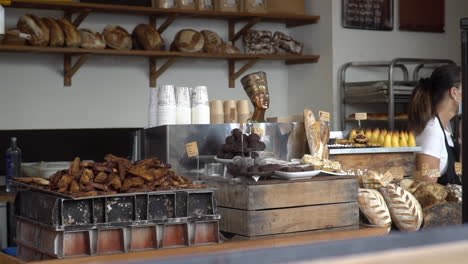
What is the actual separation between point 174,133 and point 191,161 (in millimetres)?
130

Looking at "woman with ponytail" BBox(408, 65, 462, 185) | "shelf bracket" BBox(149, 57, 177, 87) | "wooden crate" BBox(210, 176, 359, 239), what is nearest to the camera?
"wooden crate" BBox(210, 176, 359, 239)

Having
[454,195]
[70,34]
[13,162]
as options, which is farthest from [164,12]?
[454,195]

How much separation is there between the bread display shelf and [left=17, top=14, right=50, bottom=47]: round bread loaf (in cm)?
6

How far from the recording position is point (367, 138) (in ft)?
11.9

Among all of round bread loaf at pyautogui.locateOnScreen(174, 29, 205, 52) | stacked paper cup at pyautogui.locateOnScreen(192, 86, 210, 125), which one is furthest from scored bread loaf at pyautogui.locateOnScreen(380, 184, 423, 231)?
round bread loaf at pyautogui.locateOnScreen(174, 29, 205, 52)

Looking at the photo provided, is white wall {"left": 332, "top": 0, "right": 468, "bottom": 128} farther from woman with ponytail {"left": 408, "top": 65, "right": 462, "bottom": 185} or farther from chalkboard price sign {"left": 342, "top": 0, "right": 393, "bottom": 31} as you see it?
woman with ponytail {"left": 408, "top": 65, "right": 462, "bottom": 185}

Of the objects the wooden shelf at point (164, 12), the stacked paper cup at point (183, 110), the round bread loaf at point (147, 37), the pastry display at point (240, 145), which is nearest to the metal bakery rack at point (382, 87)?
the wooden shelf at point (164, 12)

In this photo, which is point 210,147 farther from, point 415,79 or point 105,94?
point 415,79

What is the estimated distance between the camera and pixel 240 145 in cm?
279

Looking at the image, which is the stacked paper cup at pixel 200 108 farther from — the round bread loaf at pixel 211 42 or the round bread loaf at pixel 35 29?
the round bread loaf at pixel 211 42

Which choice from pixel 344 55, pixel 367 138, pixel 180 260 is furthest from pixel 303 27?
pixel 180 260

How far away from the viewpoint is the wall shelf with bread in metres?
4.88

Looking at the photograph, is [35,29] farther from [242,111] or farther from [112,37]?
[242,111]

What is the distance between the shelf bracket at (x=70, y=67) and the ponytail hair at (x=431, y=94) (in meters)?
2.27
